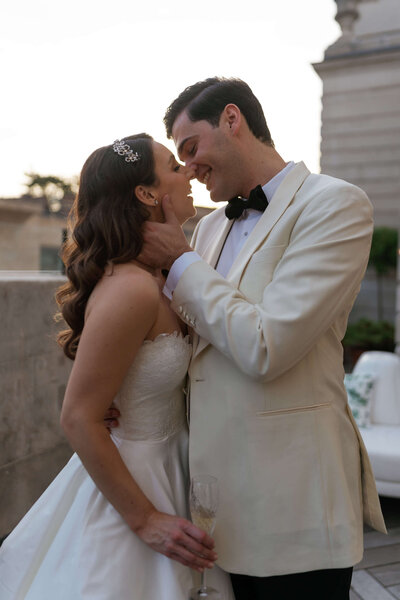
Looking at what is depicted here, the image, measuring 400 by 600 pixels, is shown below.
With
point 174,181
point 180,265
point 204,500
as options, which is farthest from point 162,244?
point 204,500

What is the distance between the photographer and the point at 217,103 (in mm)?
1875

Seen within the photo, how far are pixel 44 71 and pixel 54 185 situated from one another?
8.37 ft

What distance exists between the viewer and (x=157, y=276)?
1688mm

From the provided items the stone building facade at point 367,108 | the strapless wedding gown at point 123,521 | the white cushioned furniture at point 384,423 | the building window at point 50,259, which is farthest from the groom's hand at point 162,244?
the stone building facade at point 367,108

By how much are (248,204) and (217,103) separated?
0.36 metres

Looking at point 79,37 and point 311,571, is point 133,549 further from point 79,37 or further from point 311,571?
point 79,37

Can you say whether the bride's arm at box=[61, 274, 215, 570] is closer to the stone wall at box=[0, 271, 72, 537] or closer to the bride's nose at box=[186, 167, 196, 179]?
the bride's nose at box=[186, 167, 196, 179]

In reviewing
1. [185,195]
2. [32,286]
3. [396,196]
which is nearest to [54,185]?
[32,286]

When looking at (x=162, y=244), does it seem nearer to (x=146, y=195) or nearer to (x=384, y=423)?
(x=146, y=195)

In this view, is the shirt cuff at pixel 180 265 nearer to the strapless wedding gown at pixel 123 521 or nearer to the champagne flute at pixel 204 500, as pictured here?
the strapless wedding gown at pixel 123 521

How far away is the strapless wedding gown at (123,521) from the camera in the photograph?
1.46 m

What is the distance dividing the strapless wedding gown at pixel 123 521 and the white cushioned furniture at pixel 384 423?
2874 mm

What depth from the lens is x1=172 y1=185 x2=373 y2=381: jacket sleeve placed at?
1.37 metres

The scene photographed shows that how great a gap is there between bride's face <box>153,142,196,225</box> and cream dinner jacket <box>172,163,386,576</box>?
0.29 m
